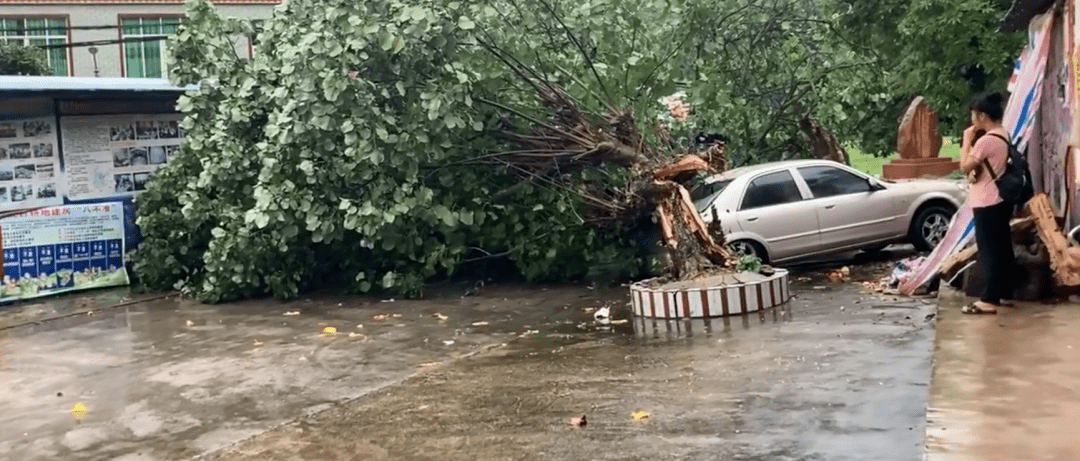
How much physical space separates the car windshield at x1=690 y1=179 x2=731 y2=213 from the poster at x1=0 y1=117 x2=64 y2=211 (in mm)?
8535

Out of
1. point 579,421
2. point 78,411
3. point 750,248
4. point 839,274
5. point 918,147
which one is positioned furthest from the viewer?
point 918,147

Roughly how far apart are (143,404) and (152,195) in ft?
25.3

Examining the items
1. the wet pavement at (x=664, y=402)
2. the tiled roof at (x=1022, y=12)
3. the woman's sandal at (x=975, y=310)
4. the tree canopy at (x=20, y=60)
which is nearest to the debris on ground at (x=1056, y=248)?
the woman's sandal at (x=975, y=310)

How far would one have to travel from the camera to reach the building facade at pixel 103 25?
33469mm

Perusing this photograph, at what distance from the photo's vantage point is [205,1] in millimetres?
15289

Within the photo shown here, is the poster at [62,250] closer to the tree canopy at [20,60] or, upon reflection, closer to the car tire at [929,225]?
the car tire at [929,225]

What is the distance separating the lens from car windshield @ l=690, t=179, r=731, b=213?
48.5ft

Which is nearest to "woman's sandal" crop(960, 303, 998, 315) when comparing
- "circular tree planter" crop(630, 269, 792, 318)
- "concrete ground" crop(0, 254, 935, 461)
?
"concrete ground" crop(0, 254, 935, 461)

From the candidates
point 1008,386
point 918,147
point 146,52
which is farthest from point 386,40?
point 146,52

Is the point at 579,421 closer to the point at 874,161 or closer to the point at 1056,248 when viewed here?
the point at 1056,248

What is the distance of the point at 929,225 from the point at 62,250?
11.4m

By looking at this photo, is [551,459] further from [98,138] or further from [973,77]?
[98,138]

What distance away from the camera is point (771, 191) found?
48.3ft

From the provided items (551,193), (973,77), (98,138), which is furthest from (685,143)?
(98,138)
